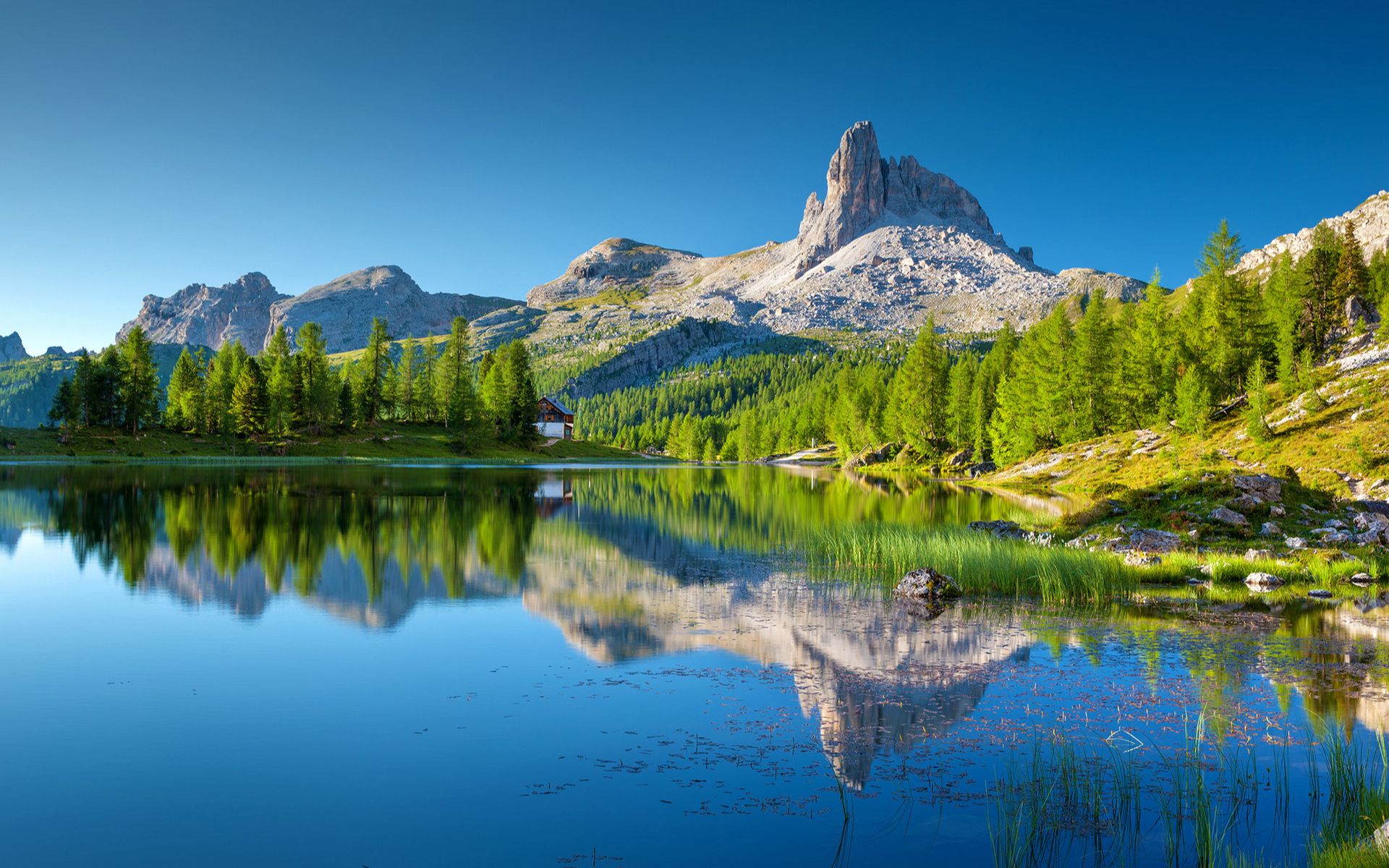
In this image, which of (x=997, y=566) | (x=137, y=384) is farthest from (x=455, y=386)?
(x=997, y=566)

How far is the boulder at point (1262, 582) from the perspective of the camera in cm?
2373

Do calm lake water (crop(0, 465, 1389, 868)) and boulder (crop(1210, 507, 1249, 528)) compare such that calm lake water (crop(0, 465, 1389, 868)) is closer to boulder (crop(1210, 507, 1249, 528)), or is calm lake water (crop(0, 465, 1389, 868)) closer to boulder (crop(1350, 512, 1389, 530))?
boulder (crop(1210, 507, 1249, 528))

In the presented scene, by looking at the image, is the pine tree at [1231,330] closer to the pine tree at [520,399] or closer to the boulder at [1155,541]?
the boulder at [1155,541]

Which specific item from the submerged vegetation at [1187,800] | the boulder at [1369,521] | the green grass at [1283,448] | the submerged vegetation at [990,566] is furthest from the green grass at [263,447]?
the submerged vegetation at [1187,800]

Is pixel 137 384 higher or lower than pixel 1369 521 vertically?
higher

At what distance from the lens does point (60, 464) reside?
276ft

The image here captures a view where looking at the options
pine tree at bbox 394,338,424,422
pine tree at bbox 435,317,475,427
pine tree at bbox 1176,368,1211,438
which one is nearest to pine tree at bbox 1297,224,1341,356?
pine tree at bbox 1176,368,1211,438

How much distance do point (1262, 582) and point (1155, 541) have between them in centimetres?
619

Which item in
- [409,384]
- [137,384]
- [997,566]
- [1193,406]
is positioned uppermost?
[409,384]

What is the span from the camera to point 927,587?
914 inches

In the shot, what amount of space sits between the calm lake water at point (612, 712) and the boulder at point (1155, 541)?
6.80 m

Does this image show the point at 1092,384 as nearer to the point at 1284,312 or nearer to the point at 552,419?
the point at 1284,312

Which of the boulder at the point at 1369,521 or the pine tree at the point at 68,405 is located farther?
the pine tree at the point at 68,405

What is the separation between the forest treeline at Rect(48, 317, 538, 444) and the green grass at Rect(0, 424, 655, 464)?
90.6 inches
